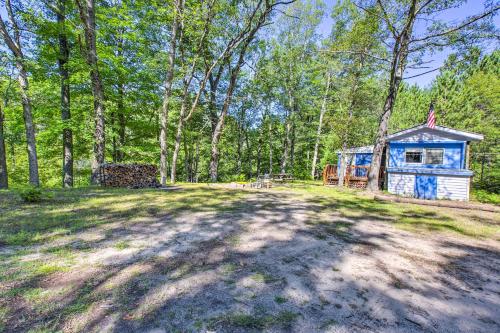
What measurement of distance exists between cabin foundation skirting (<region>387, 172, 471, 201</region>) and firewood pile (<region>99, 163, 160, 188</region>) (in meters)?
13.2

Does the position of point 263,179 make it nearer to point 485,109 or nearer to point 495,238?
point 495,238

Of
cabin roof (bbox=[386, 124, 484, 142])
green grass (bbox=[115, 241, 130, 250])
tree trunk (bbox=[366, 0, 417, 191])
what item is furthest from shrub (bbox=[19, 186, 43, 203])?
cabin roof (bbox=[386, 124, 484, 142])

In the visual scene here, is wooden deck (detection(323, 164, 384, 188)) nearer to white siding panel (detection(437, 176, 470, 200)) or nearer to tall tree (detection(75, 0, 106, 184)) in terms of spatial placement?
white siding panel (detection(437, 176, 470, 200))

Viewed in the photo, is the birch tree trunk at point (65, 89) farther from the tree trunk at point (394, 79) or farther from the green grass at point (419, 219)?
the tree trunk at point (394, 79)

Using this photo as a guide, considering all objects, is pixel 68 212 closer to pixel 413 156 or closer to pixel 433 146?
pixel 413 156

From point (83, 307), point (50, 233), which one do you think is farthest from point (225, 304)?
point (50, 233)

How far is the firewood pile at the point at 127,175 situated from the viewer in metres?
10.4

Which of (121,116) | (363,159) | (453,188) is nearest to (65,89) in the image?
(121,116)

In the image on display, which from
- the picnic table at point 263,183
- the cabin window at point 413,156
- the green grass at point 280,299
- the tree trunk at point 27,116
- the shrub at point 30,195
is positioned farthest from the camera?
the picnic table at point 263,183

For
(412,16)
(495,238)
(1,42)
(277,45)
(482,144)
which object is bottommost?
(495,238)

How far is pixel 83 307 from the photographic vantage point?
2.16 metres

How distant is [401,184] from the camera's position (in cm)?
1285

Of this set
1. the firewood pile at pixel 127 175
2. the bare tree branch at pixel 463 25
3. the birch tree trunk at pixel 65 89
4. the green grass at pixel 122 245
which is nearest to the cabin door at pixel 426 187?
the bare tree branch at pixel 463 25

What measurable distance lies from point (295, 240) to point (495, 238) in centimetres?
459
